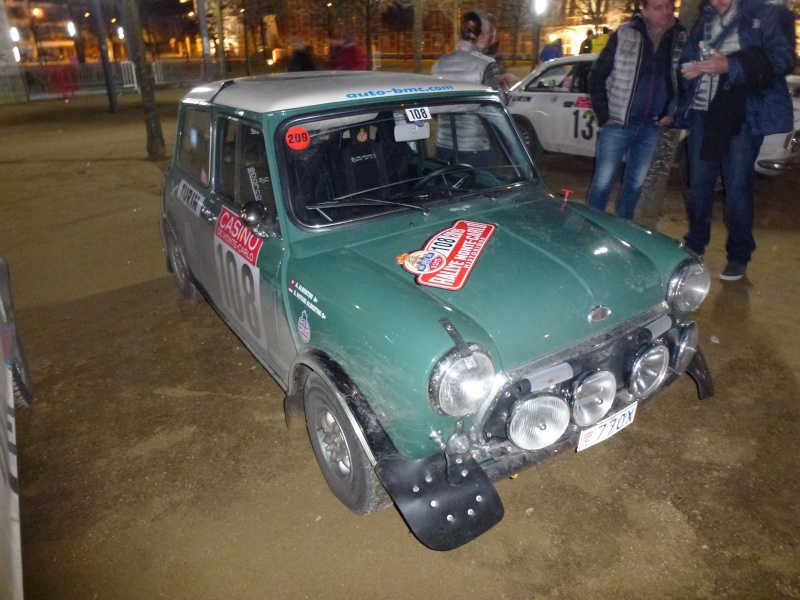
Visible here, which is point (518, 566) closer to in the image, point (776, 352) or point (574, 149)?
point (776, 352)

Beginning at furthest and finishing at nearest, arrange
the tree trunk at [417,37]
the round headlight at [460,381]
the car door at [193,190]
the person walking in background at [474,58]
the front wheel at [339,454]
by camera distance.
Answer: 1. the tree trunk at [417,37]
2. the person walking in background at [474,58]
3. the car door at [193,190]
4. the front wheel at [339,454]
5. the round headlight at [460,381]

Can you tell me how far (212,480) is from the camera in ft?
10.1

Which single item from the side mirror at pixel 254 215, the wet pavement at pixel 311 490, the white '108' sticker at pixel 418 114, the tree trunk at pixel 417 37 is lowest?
the wet pavement at pixel 311 490

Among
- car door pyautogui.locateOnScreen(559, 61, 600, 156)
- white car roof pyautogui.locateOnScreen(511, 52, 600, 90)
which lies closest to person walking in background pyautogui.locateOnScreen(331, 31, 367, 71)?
white car roof pyautogui.locateOnScreen(511, 52, 600, 90)

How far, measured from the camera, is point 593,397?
2492 millimetres

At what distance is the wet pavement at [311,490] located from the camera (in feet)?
8.09

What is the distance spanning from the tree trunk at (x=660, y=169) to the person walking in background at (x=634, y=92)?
1.06 metres

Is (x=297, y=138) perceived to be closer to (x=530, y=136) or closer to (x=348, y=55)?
(x=348, y=55)

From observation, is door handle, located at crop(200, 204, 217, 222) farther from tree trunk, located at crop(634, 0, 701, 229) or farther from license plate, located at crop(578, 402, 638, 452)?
tree trunk, located at crop(634, 0, 701, 229)

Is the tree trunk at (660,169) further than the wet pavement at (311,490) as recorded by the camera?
Yes

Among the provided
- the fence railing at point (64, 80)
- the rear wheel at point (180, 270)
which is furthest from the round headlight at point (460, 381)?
the fence railing at point (64, 80)

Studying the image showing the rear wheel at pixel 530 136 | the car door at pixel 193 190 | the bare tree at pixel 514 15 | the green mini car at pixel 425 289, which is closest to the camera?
the green mini car at pixel 425 289

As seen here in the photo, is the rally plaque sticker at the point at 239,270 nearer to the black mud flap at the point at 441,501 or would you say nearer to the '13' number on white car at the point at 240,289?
the '13' number on white car at the point at 240,289

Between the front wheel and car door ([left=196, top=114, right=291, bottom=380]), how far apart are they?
391 millimetres
